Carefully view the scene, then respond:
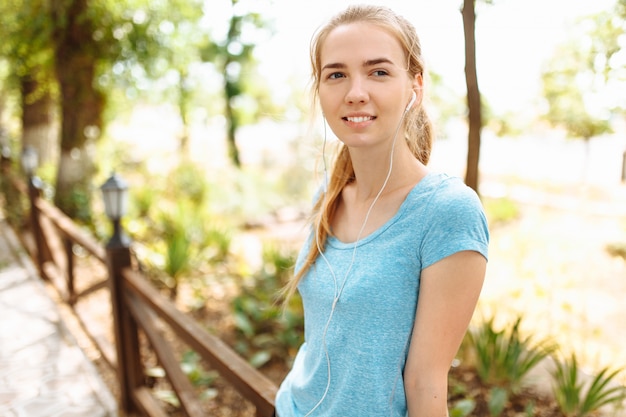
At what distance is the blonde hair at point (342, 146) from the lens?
104 cm

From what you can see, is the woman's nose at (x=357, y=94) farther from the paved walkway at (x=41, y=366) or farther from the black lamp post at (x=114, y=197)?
the paved walkway at (x=41, y=366)

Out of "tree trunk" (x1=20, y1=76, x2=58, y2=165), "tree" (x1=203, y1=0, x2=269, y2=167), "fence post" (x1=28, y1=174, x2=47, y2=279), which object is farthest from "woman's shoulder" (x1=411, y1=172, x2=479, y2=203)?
"tree" (x1=203, y1=0, x2=269, y2=167)

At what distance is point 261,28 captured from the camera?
46.7 ft

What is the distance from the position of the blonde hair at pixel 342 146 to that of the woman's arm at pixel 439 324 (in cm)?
36

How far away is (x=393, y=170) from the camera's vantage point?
109cm

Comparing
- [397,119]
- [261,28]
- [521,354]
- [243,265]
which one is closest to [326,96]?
[397,119]

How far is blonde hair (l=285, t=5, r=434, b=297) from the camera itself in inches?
40.8

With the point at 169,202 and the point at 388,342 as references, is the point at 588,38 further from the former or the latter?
the point at 169,202

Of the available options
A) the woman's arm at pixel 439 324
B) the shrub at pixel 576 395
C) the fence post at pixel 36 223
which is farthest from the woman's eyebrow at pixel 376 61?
the fence post at pixel 36 223

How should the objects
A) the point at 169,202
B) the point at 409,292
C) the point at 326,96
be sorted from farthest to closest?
1. the point at 169,202
2. the point at 326,96
3. the point at 409,292

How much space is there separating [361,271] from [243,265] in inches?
210

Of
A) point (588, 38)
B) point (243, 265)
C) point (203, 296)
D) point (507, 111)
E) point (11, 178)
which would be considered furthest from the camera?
point (507, 111)

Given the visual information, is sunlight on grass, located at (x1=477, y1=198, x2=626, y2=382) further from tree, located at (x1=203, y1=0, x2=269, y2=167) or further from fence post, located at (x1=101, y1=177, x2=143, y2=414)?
tree, located at (x1=203, y1=0, x2=269, y2=167)

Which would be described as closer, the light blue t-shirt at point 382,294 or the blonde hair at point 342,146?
the light blue t-shirt at point 382,294
